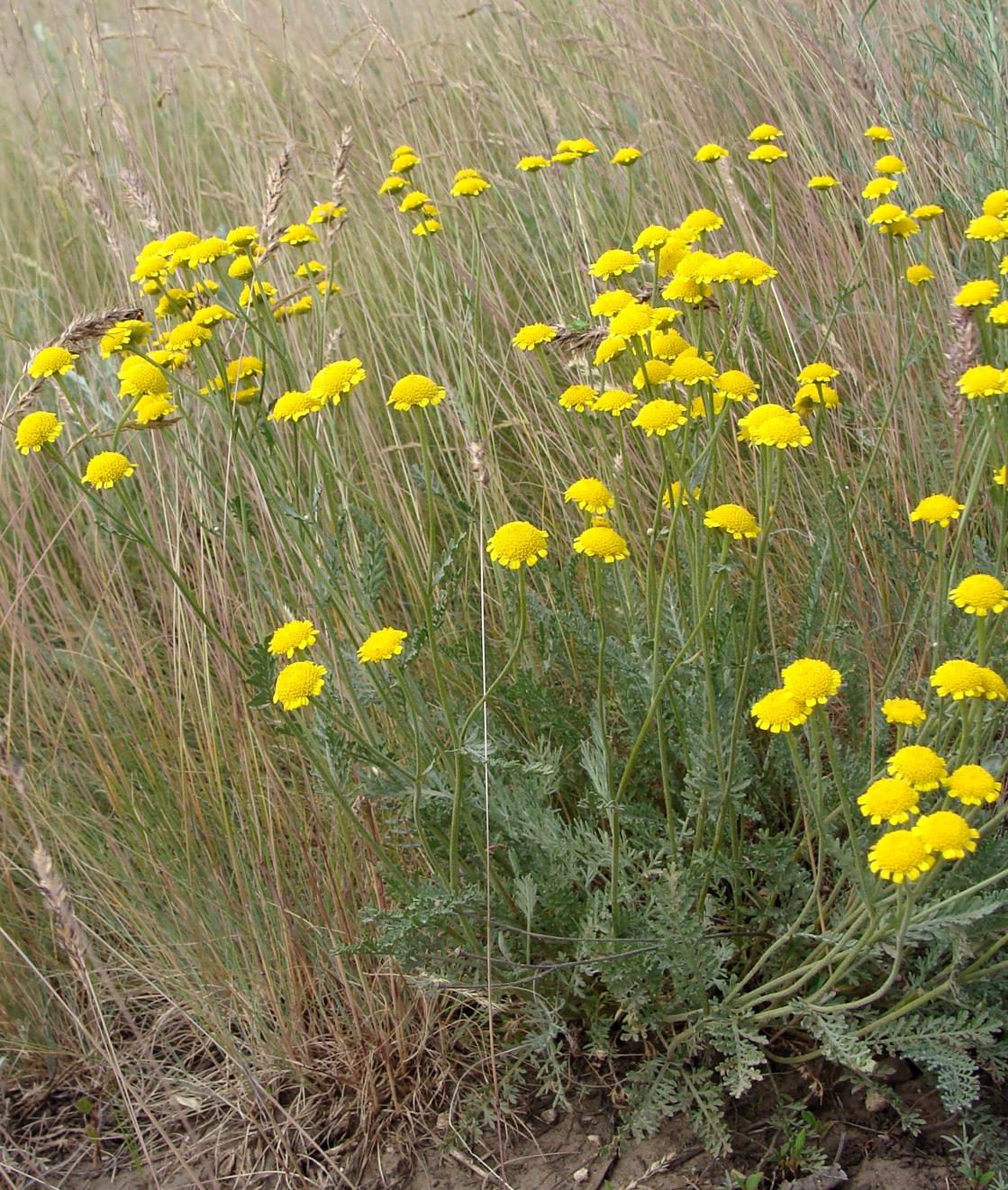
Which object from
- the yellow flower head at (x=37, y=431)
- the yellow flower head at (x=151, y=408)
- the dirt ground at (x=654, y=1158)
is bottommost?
the dirt ground at (x=654, y=1158)

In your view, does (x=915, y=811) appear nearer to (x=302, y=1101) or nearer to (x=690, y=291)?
(x=690, y=291)

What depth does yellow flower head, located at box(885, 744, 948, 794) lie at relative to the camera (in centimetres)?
139

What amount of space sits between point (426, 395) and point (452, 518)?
1.14m

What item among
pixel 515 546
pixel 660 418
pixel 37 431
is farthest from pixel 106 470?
pixel 660 418

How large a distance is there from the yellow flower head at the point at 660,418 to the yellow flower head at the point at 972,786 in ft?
2.14

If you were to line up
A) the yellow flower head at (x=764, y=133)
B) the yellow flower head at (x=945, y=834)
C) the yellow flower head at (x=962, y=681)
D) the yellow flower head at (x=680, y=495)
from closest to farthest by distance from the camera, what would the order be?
1. the yellow flower head at (x=945, y=834)
2. the yellow flower head at (x=962, y=681)
3. the yellow flower head at (x=680, y=495)
4. the yellow flower head at (x=764, y=133)

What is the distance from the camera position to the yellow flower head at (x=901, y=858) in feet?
4.32

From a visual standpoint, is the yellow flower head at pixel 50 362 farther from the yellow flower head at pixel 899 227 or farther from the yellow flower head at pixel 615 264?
the yellow flower head at pixel 899 227

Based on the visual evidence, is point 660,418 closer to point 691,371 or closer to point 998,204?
point 691,371

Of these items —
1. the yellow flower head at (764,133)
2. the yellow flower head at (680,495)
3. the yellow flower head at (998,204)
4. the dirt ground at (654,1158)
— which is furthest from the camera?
the yellow flower head at (764,133)

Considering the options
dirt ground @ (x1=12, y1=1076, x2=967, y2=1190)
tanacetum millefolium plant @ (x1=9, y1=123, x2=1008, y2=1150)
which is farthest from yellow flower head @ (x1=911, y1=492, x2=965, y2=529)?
dirt ground @ (x1=12, y1=1076, x2=967, y2=1190)

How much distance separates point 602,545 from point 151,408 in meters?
0.83

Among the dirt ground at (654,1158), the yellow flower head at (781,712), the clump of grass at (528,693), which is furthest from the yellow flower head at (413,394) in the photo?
the dirt ground at (654,1158)

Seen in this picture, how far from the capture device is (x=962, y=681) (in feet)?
4.66
